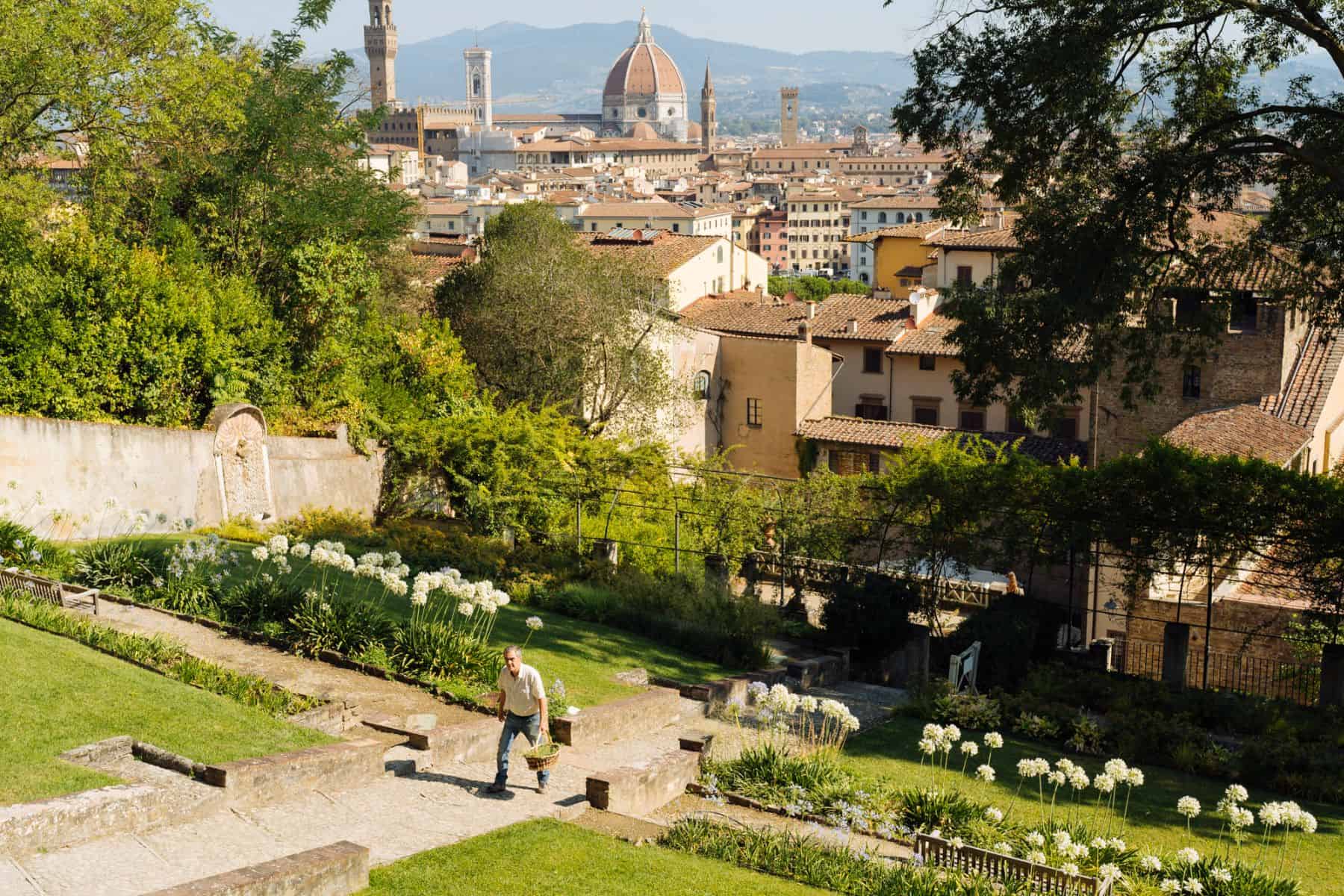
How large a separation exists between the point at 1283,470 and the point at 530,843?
1233 cm

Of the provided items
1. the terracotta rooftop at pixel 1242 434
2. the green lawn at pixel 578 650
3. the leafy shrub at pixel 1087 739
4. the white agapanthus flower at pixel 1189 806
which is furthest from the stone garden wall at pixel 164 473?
the terracotta rooftop at pixel 1242 434

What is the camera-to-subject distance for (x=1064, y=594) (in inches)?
1184

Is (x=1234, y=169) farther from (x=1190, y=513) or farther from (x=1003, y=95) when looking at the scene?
(x=1190, y=513)

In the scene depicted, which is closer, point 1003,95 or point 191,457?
point 1003,95

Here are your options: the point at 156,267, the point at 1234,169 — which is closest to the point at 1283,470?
the point at 1234,169

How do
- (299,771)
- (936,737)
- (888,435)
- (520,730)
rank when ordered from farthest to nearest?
(888,435) → (520,730) → (936,737) → (299,771)

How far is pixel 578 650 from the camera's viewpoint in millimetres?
16578

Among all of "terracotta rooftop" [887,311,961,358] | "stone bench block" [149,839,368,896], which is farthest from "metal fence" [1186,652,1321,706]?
"terracotta rooftop" [887,311,961,358]

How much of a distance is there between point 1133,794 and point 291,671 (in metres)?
8.47

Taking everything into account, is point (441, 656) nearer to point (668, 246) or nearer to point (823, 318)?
point (823, 318)

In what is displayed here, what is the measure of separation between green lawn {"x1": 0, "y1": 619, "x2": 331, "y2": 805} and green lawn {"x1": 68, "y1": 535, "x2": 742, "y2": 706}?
3510 mm

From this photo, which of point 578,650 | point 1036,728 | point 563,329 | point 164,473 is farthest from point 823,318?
point 1036,728

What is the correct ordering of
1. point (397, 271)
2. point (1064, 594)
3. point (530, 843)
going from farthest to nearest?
point (397, 271) → point (1064, 594) → point (530, 843)

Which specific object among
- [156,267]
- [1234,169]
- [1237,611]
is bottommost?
[1237,611]
